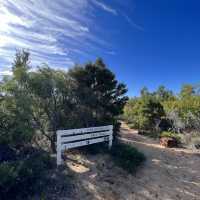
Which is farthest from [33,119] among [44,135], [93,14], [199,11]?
[199,11]

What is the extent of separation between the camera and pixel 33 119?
624 cm

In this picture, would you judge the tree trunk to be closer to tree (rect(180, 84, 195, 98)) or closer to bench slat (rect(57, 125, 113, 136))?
bench slat (rect(57, 125, 113, 136))

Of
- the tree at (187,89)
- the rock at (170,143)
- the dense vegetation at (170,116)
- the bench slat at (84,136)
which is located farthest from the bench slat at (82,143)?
the tree at (187,89)

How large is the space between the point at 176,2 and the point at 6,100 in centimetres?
851

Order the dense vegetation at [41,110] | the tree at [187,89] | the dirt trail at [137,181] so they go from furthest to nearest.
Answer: the tree at [187,89], the dirt trail at [137,181], the dense vegetation at [41,110]

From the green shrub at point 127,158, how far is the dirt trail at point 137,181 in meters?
0.22

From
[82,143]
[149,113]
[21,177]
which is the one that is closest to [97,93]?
[82,143]

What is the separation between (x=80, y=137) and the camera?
21.0 feet

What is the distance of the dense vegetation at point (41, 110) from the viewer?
4496 mm

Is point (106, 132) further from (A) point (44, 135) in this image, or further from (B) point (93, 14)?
(B) point (93, 14)

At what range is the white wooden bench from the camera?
5.62m

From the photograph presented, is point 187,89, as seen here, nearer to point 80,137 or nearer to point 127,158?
point 127,158

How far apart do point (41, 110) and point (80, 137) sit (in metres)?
1.59

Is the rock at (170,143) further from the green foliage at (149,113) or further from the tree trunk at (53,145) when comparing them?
the tree trunk at (53,145)
